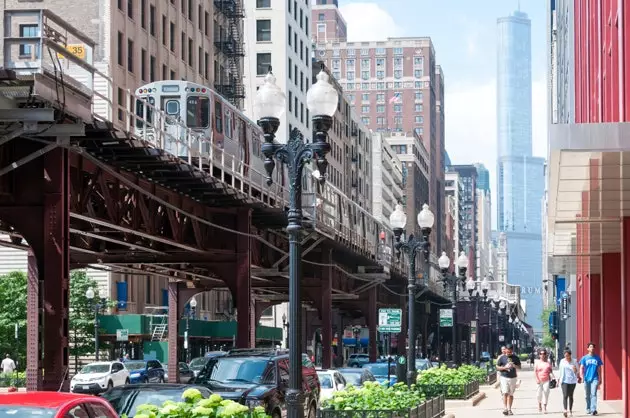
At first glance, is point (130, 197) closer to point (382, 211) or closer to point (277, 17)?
point (277, 17)

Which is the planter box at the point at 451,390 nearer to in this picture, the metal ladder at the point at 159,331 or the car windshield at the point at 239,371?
the car windshield at the point at 239,371

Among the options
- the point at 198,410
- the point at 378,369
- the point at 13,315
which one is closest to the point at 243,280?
the point at 378,369

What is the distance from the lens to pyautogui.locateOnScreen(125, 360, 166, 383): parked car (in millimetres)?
60266

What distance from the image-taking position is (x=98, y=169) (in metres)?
29.6

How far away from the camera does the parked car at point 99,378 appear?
186 feet

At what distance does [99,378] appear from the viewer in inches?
2255

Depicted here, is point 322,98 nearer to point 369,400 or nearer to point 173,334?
point 369,400

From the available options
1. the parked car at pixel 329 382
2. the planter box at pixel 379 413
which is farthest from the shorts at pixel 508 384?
the planter box at pixel 379 413

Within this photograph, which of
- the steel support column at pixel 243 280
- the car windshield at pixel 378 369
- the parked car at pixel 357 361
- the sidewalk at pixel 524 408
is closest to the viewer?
the sidewalk at pixel 524 408

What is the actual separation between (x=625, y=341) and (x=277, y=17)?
89.7 m

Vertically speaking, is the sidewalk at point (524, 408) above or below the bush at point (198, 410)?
below

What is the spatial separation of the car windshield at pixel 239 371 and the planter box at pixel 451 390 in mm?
10692

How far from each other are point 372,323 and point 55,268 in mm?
56073

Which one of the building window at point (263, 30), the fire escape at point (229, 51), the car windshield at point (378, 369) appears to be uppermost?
the building window at point (263, 30)
